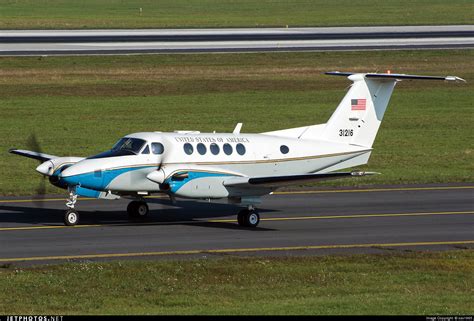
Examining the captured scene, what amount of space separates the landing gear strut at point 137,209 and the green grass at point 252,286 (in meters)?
6.63

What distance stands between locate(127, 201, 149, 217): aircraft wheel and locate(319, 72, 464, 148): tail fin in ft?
20.5

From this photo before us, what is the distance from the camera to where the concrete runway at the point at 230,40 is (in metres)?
79.3

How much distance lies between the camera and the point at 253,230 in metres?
28.3

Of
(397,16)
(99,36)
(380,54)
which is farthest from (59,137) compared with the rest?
(397,16)

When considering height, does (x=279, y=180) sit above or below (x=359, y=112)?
below

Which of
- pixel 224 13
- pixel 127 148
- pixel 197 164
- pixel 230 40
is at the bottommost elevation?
pixel 197 164

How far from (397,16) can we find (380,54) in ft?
131

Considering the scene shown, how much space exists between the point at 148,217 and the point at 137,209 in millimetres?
532

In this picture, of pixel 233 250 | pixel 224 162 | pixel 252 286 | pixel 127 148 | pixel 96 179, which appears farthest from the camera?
pixel 224 162

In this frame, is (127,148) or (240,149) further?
(240,149)

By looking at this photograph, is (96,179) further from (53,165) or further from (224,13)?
(224,13)

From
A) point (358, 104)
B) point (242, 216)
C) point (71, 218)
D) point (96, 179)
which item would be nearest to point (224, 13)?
point (358, 104)

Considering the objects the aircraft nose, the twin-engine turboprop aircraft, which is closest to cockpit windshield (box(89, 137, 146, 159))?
the twin-engine turboprop aircraft

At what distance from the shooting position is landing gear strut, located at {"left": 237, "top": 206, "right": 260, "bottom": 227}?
28656 millimetres
